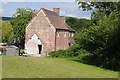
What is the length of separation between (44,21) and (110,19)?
33.5 m

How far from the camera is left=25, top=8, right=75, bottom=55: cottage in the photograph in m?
60.1

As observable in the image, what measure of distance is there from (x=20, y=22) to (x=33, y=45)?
2132cm

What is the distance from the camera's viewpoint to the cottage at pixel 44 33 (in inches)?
2365

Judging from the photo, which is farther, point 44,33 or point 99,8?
point 44,33

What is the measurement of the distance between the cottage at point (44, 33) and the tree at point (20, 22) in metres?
18.1

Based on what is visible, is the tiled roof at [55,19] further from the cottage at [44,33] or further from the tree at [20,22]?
the tree at [20,22]

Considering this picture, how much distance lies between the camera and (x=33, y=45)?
62.2 metres

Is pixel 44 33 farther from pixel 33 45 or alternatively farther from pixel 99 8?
pixel 99 8

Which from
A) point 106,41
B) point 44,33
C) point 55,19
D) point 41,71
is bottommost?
point 41,71

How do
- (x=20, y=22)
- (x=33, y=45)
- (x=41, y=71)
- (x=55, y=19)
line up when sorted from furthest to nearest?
(x=20, y=22) < (x=55, y=19) < (x=33, y=45) < (x=41, y=71)

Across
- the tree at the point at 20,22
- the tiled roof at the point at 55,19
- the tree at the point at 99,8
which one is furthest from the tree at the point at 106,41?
the tree at the point at 20,22

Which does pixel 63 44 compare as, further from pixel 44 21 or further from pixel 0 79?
pixel 0 79

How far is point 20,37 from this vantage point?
83875 millimetres

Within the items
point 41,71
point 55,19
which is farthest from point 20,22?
point 41,71
